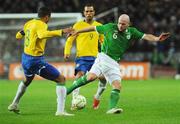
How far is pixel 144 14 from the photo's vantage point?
3497cm

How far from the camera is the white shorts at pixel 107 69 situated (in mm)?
13250

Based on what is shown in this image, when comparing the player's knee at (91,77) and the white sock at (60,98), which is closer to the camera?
the white sock at (60,98)

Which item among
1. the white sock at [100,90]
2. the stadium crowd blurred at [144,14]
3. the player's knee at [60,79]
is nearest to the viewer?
the player's knee at [60,79]

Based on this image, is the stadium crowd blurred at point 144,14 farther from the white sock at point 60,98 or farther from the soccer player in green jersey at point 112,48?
the white sock at point 60,98

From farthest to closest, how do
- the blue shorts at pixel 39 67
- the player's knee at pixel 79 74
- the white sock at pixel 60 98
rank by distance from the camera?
the player's knee at pixel 79 74 < the blue shorts at pixel 39 67 < the white sock at pixel 60 98

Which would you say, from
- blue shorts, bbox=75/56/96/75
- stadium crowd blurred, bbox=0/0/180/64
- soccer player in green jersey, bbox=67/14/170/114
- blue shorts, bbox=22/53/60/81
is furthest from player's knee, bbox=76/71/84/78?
stadium crowd blurred, bbox=0/0/180/64

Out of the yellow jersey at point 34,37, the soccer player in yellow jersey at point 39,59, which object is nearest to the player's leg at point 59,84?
the soccer player in yellow jersey at point 39,59

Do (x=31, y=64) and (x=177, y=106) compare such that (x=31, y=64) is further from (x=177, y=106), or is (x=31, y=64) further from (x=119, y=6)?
(x=119, y=6)

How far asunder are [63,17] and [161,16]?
8012 mm

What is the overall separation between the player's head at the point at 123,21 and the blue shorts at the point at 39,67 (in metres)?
1.57

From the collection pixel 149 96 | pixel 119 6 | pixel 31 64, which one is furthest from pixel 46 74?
pixel 119 6

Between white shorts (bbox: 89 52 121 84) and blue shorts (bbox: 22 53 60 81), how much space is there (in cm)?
100

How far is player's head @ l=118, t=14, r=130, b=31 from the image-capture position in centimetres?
1273

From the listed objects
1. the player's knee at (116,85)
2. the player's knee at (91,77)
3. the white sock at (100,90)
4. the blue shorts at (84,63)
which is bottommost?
the white sock at (100,90)
